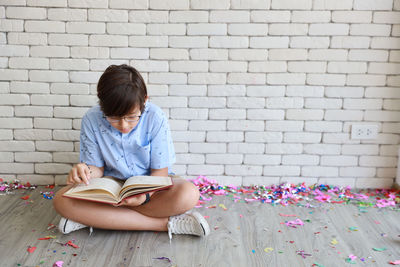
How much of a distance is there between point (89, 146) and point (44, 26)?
81 centimetres

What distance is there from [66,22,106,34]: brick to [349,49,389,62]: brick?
4.80ft

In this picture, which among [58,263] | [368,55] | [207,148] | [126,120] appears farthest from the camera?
[207,148]

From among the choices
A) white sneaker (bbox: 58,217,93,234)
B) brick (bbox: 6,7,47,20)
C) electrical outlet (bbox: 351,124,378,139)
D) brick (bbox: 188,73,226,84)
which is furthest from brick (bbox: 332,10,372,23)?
white sneaker (bbox: 58,217,93,234)

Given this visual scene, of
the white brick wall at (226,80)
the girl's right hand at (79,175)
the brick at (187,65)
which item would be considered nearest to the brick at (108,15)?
the white brick wall at (226,80)

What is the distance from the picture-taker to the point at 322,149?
8.11 ft

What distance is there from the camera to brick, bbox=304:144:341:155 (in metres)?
2.47

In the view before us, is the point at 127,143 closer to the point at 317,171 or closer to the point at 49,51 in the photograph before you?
the point at 49,51

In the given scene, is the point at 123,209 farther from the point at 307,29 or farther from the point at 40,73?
the point at 307,29

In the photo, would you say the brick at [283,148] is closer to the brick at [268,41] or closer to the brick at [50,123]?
the brick at [268,41]

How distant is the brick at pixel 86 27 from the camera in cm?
228

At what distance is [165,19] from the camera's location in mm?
2279

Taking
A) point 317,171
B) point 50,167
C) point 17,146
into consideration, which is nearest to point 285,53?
point 317,171

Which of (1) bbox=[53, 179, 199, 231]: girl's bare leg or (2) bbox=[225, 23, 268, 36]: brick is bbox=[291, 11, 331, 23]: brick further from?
(1) bbox=[53, 179, 199, 231]: girl's bare leg

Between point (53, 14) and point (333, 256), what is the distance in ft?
6.33
